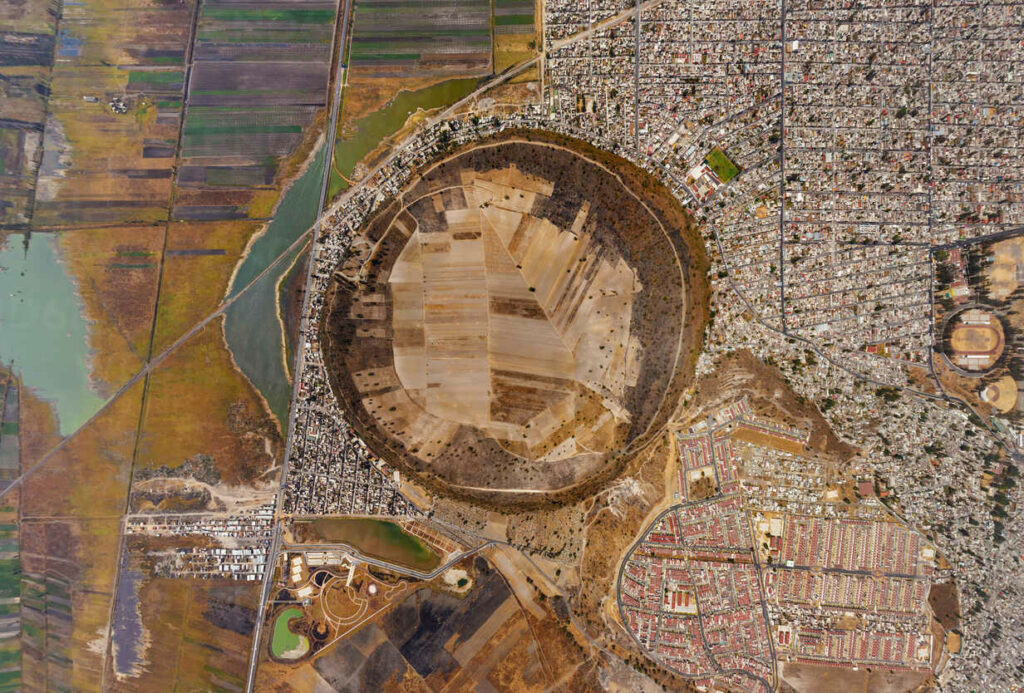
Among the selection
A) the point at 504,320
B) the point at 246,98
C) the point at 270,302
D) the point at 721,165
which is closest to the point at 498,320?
the point at 504,320

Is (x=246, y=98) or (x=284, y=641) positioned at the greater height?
(x=246, y=98)

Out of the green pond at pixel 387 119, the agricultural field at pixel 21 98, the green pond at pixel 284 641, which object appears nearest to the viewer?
the green pond at pixel 284 641

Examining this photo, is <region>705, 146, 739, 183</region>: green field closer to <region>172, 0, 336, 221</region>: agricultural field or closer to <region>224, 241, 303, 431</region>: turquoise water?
<region>172, 0, 336, 221</region>: agricultural field

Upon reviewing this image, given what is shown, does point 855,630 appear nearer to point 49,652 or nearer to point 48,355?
point 49,652

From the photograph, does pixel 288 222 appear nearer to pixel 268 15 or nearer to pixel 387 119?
pixel 387 119

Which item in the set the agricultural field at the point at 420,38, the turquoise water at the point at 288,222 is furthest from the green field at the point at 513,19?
the turquoise water at the point at 288,222

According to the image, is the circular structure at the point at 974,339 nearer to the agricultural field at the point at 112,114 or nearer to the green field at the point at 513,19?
the green field at the point at 513,19

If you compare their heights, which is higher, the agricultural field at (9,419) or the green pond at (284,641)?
the agricultural field at (9,419)

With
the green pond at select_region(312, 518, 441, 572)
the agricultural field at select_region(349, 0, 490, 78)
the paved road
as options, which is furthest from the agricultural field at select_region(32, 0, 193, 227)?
the green pond at select_region(312, 518, 441, 572)
